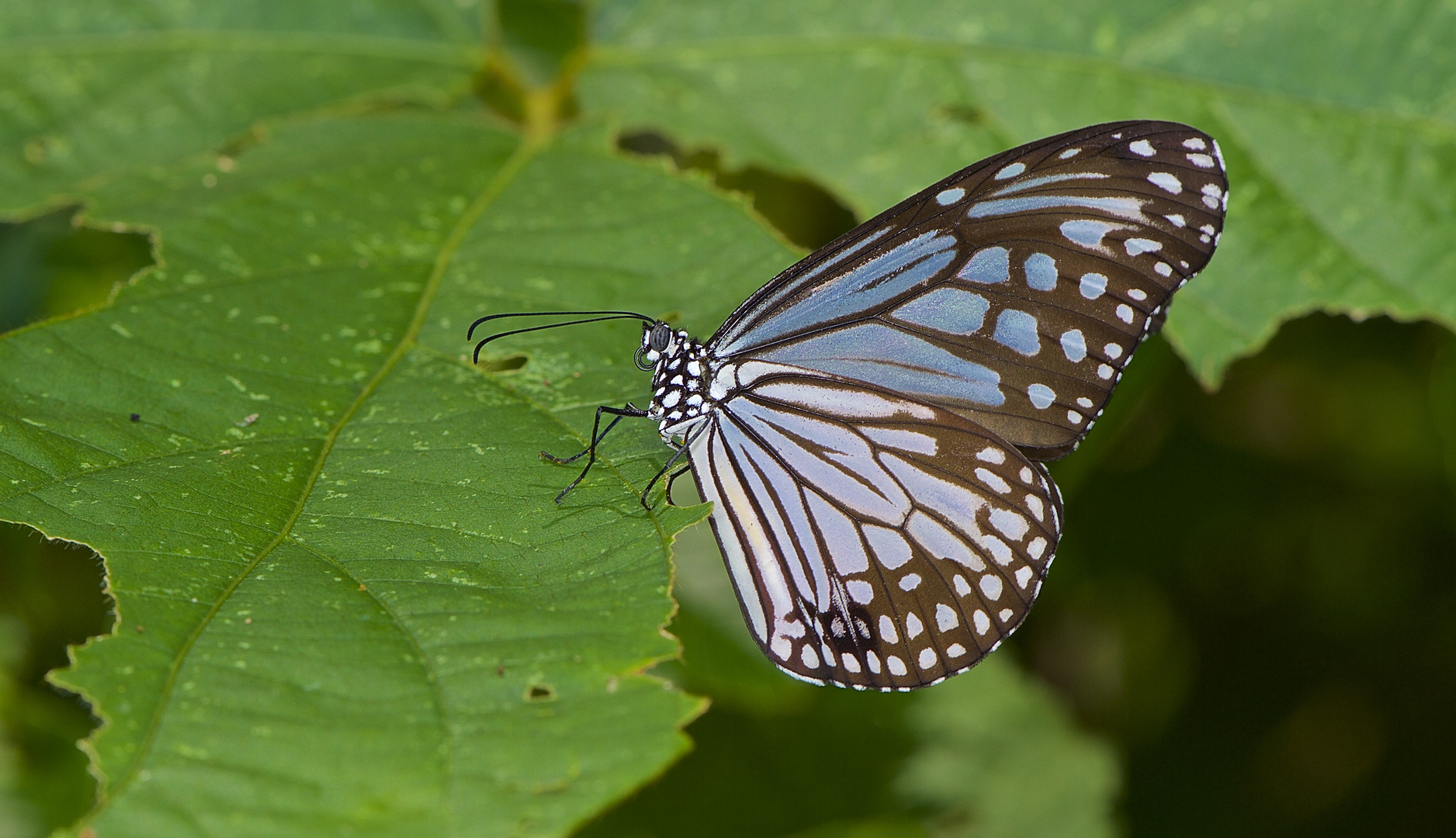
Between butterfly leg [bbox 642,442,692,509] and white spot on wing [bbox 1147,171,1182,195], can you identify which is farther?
white spot on wing [bbox 1147,171,1182,195]

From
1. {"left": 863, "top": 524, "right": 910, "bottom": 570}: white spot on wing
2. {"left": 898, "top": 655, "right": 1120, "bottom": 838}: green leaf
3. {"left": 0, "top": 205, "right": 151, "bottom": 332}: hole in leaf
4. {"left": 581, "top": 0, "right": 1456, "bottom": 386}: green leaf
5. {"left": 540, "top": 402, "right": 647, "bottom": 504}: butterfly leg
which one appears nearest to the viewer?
{"left": 540, "top": 402, "right": 647, "bottom": 504}: butterfly leg

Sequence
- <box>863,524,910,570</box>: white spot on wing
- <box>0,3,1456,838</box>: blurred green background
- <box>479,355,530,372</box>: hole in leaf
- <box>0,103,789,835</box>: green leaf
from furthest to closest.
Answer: <box>0,3,1456,838</box>: blurred green background
<box>863,524,910,570</box>: white spot on wing
<box>479,355,530,372</box>: hole in leaf
<box>0,103,789,835</box>: green leaf

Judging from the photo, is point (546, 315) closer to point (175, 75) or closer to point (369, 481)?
point (369, 481)

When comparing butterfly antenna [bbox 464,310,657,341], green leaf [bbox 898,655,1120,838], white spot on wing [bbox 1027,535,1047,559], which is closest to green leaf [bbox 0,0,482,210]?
butterfly antenna [bbox 464,310,657,341]

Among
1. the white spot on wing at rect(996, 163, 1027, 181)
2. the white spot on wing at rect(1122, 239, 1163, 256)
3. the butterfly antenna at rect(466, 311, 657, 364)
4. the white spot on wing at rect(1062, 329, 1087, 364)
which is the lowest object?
the white spot on wing at rect(1062, 329, 1087, 364)

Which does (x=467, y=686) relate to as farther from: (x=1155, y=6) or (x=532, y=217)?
(x=1155, y=6)

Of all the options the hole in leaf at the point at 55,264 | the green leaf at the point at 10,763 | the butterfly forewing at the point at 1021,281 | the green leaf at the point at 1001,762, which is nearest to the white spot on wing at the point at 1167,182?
the butterfly forewing at the point at 1021,281

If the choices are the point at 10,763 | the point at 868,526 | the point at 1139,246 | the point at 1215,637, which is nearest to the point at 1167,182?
the point at 1139,246

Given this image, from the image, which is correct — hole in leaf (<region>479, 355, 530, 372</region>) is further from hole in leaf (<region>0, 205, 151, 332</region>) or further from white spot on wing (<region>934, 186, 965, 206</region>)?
→ hole in leaf (<region>0, 205, 151, 332</region>)
